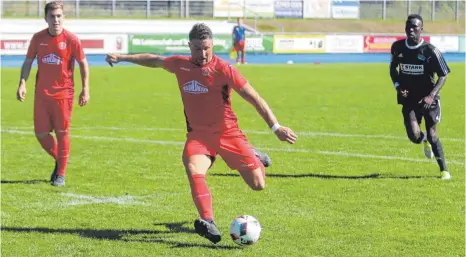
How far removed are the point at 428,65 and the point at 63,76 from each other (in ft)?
16.1

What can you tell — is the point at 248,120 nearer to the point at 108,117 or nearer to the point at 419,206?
the point at 108,117

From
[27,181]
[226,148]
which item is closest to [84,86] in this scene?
[27,181]

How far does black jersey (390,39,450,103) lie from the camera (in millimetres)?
11555

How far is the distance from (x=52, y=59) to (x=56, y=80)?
0.92 ft

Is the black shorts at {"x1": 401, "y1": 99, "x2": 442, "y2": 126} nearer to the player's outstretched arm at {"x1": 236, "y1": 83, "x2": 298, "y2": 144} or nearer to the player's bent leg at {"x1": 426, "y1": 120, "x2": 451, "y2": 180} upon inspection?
the player's bent leg at {"x1": 426, "y1": 120, "x2": 451, "y2": 180}

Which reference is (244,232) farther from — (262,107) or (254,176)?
(262,107)

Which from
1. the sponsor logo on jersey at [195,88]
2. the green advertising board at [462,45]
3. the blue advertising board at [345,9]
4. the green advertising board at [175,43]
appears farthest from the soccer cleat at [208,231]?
the blue advertising board at [345,9]

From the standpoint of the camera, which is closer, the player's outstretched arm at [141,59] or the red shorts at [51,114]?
the player's outstretched arm at [141,59]

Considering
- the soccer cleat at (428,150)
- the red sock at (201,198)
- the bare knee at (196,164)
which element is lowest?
the soccer cleat at (428,150)

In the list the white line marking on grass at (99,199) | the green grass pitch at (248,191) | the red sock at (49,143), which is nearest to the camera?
the green grass pitch at (248,191)

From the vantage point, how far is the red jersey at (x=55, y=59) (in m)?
10.9

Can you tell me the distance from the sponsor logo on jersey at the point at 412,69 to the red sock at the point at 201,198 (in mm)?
4774

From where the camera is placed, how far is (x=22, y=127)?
17.8 m

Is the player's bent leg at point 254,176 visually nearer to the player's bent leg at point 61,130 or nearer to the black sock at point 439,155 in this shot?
the player's bent leg at point 61,130
